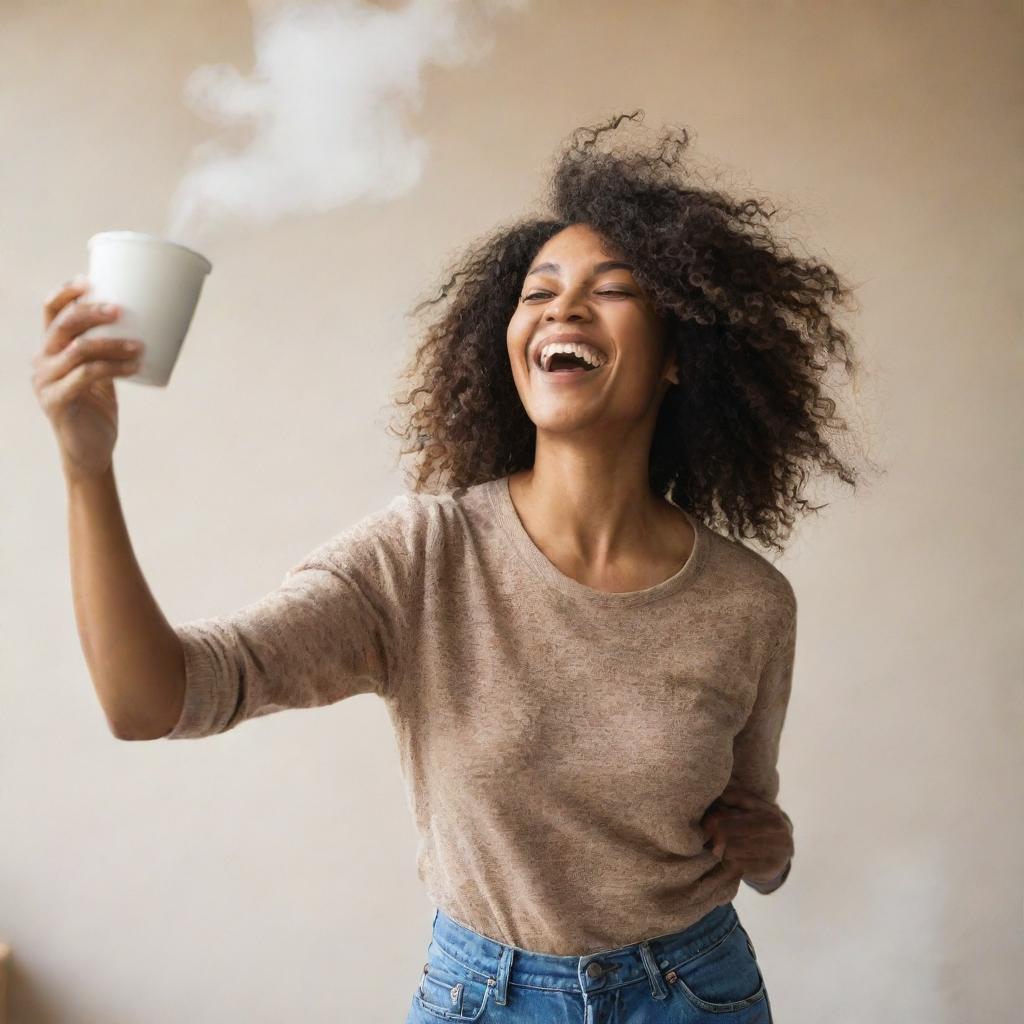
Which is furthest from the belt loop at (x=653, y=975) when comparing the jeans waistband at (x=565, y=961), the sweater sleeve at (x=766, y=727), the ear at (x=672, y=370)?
the ear at (x=672, y=370)

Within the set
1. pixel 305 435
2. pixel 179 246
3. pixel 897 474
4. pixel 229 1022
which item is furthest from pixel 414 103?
pixel 229 1022

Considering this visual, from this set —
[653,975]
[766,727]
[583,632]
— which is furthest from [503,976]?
[766,727]

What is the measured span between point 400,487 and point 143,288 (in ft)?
4.52

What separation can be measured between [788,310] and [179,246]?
0.93 m

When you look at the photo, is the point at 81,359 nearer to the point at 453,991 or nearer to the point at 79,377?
the point at 79,377

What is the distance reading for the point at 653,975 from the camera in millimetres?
1294

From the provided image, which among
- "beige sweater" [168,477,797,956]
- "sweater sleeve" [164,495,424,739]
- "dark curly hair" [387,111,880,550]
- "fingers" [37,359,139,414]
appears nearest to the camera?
"fingers" [37,359,139,414]

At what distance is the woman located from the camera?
4.09 feet

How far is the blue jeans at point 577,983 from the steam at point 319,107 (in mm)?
1081

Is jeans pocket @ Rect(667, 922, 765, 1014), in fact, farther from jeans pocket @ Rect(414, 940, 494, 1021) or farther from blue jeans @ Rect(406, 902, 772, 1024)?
jeans pocket @ Rect(414, 940, 494, 1021)

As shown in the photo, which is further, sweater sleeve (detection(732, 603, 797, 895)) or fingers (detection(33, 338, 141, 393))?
sweater sleeve (detection(732, 603, 797, 895))

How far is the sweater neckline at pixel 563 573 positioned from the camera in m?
1.34

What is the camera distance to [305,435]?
2.29m

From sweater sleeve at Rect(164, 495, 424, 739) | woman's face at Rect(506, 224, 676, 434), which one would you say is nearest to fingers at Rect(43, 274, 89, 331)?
sweater sleeve at Rect(164, 495, 424, 739)
